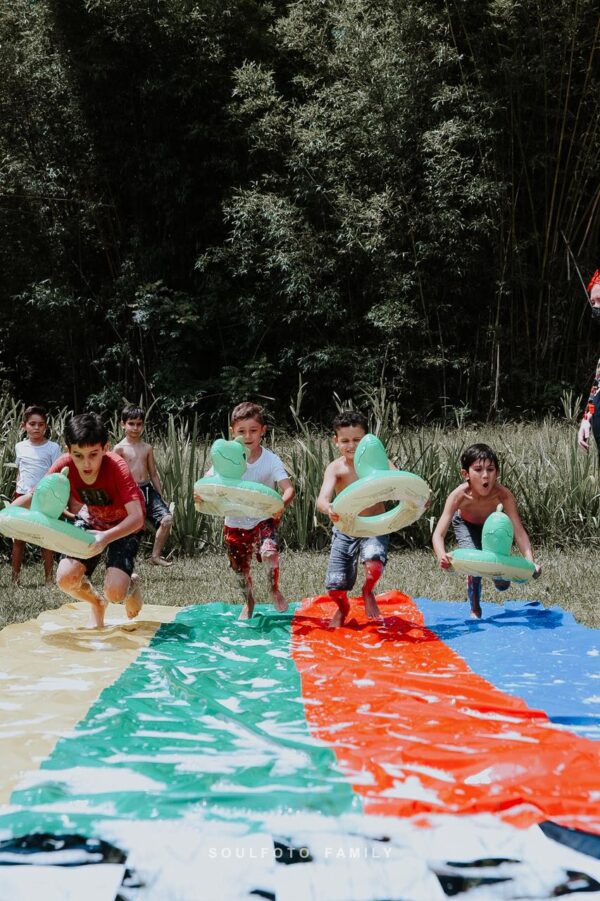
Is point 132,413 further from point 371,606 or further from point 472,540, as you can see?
point 472,540

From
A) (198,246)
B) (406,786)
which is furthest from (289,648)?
(198,246)

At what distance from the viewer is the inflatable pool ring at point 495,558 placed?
4.04 m

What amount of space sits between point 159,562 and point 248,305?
7531 mm

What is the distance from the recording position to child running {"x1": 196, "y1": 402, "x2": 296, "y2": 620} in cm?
483

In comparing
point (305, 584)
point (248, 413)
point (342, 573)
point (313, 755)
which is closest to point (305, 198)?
point (305, 584)

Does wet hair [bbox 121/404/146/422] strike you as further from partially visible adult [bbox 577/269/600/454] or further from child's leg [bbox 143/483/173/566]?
partially visible adult [bbox 577/269/600/454]

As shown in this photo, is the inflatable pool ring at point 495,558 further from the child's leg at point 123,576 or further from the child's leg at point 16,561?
the child's leg at point 16,561

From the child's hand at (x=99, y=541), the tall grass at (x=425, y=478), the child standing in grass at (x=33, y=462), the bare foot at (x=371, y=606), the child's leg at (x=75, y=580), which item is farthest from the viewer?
the tall grass at (x=425, y=478)

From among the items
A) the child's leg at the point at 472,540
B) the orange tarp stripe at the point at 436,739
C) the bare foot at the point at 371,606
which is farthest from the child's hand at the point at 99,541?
the child's leg at the point at 472,540

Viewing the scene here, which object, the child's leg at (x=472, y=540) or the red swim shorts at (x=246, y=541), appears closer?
the child's leg at (x=472, y=540)

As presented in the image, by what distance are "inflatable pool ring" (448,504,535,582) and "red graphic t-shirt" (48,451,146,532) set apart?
1.56m

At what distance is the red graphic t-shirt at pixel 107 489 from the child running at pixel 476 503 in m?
1.56

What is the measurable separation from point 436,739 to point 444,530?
75.5 inches

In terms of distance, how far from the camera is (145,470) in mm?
6684
